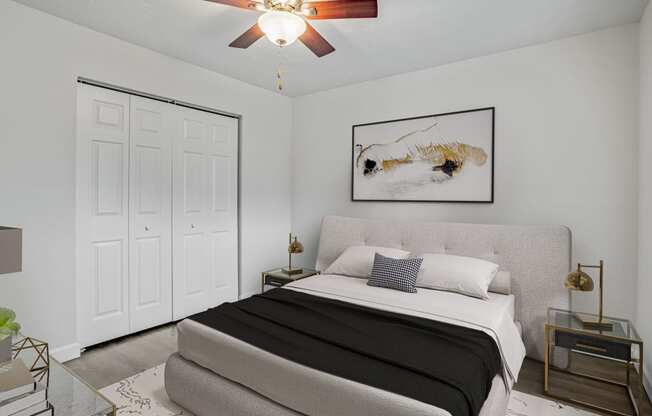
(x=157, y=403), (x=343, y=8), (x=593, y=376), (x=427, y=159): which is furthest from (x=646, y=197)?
(x=157, y=403)

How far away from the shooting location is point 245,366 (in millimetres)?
1758

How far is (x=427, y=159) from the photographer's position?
3.44 metres

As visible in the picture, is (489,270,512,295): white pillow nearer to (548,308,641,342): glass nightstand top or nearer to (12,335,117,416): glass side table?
(548,308,641,342): glass nightstand top

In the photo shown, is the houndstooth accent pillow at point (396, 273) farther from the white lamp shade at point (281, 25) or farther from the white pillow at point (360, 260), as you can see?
the white lamp shade at point (281, 25)

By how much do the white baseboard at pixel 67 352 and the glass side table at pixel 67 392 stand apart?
80cm

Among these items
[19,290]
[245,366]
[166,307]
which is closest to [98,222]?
[19,290]

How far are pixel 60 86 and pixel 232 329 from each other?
2.19 metres

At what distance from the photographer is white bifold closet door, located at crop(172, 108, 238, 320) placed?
3.45 m

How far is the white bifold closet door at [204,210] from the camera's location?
11.3ft

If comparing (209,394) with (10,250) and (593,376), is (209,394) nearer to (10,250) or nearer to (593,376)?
(10,250)

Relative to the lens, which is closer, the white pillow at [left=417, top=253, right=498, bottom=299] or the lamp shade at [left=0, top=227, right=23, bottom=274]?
the lamp shade at [left=0, top=227, right=23, bottom=274]

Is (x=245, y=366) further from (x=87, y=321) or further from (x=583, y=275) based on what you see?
(x=583, y=275)

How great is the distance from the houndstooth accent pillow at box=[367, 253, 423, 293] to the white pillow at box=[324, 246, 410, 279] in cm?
19

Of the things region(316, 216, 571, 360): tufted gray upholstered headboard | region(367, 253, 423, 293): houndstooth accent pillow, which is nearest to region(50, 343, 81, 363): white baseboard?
region(367, 253, 423, 293): houndstooth accent pillow
